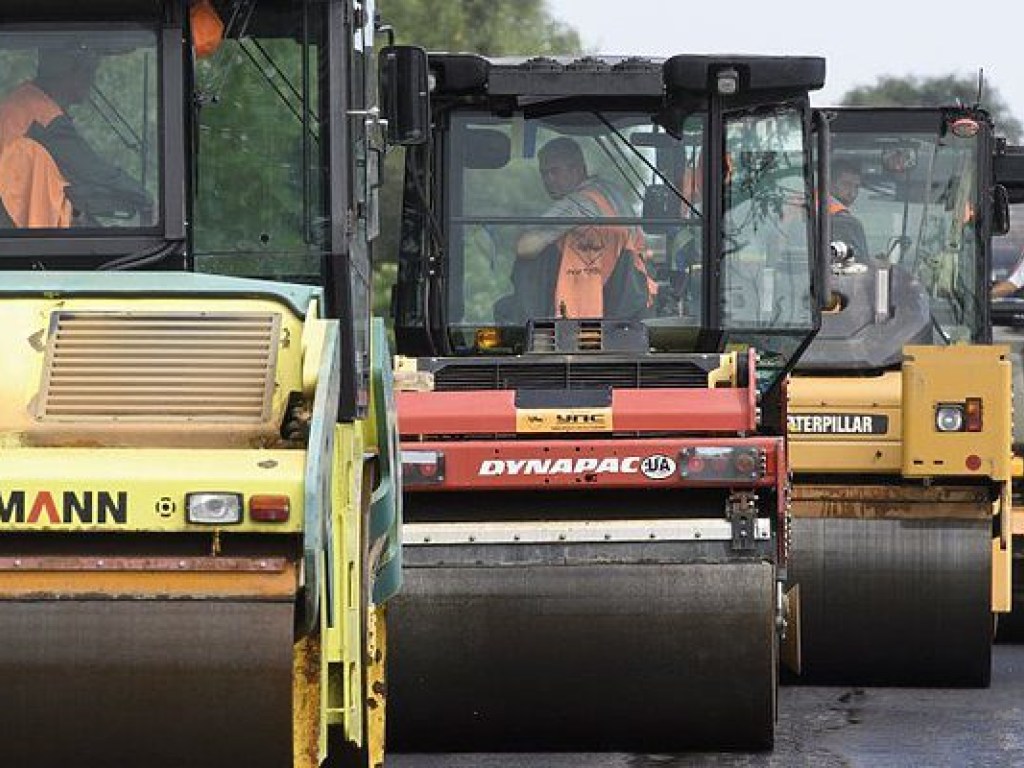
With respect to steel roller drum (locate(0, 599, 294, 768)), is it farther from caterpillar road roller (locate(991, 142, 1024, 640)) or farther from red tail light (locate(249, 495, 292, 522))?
caterpillar road roller (locate(991, 142, 1024, 640))

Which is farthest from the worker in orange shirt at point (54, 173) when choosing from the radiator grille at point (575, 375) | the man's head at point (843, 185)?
the man's head at point (843, 185)

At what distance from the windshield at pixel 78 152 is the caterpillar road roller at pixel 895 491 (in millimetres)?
5084

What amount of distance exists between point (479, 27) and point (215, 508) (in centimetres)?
4372

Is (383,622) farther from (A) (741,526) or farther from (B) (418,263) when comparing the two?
(B) (418,263)

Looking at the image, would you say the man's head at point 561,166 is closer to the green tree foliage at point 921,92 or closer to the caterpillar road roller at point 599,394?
the caterpillar road roller at point 599,394

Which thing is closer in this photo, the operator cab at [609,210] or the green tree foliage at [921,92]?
the operator cab at [609,210]

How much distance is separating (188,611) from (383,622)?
268cm

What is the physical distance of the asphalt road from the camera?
10258mm

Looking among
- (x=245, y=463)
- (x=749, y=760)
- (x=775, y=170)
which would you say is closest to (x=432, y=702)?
(x=749, y=760)

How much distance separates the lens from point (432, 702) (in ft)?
34.3

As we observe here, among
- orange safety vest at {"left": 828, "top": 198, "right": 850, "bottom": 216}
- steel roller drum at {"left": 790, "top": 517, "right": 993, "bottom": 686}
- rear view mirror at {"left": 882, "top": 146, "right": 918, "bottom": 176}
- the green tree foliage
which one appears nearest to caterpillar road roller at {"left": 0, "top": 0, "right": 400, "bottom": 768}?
steel roller drum at {"left": 790, "top": 517, "right": 993, "bottom": 686}

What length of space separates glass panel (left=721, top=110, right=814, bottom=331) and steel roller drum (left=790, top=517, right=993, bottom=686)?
5.01ft

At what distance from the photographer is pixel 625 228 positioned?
1141cm

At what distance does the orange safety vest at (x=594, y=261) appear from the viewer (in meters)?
11.4
